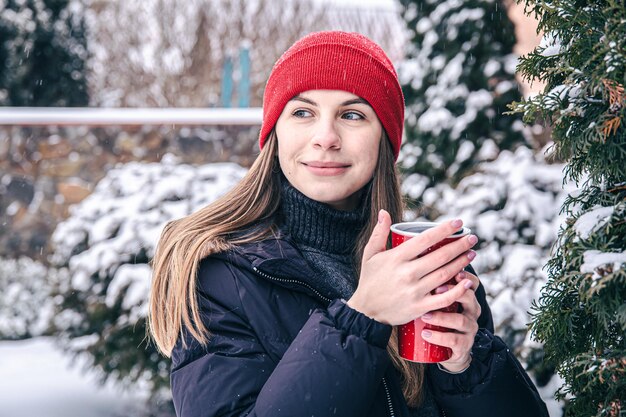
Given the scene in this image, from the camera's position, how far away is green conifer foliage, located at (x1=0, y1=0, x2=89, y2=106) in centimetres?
780

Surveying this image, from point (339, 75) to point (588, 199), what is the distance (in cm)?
69

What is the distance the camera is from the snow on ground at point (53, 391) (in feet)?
15.2

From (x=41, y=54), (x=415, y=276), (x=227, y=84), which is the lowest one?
(x=227, y=84)

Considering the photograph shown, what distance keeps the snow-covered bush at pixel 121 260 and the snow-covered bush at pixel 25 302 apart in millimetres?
1847

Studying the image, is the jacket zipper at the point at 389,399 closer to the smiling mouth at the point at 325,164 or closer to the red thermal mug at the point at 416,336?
the red thermal mug at the point at 416,336

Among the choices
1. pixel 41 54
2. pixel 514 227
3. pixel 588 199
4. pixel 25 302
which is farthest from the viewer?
pixel 41 54

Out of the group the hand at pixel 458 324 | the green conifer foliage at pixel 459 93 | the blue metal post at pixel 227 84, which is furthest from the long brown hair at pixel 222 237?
the blue metal post at pixel 227 84

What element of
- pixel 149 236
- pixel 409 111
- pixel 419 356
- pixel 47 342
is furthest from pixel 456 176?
pixel 47 342

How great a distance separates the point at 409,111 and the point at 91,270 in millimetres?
2566

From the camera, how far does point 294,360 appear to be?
1.30 metres

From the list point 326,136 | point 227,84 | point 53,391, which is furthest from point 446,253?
point 227,84

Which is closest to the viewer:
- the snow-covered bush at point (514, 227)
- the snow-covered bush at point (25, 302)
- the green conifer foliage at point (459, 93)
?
the snow-covered bush at point (514, 227)

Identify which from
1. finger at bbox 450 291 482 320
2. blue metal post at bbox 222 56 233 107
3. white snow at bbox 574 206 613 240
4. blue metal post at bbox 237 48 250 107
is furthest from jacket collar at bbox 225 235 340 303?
blue metal post at bbox 222 56 233 107

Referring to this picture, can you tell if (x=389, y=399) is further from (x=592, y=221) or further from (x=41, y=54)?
(x=41, y=54)
